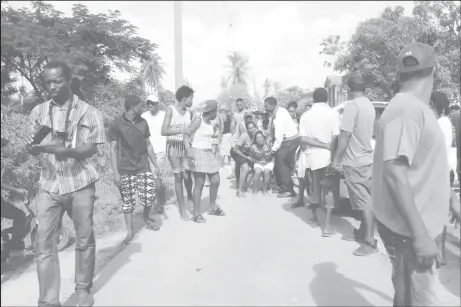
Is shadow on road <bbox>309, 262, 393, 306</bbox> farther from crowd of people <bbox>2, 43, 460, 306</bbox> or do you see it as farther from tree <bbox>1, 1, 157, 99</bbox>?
tree <bbox>1, 1, 157, 99</bbox>

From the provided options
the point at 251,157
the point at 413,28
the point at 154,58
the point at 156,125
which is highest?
the point at 413,28

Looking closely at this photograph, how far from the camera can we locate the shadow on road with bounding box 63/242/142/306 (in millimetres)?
4377

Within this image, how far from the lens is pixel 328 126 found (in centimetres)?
665

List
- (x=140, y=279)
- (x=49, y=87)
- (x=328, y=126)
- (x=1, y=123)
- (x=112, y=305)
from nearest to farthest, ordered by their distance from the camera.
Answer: (x=1, y=123) < (x=49, y=87) < (x=112, y=305) < (x=140, y=279) < (x=328, y=126)

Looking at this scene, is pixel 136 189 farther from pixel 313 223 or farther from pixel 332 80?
pixel 332 80

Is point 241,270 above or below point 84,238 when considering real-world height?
below

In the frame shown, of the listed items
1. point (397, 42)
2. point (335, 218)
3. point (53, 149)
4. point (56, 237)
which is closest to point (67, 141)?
point (53, 149)

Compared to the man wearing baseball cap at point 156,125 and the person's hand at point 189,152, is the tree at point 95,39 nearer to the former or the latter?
the man wearing baseball cap at point 156,125

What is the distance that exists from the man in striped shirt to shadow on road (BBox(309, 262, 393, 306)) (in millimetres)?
1978

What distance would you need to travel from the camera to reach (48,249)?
3.79 metres

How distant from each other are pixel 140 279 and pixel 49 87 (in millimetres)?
2043

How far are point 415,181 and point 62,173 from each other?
2600mm

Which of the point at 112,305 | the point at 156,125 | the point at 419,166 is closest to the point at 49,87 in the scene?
the point at 112,305

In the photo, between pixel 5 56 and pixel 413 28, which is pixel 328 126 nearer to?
pixel 5 56
